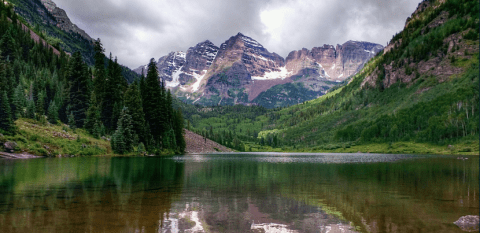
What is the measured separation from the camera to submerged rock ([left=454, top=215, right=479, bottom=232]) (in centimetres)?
1557

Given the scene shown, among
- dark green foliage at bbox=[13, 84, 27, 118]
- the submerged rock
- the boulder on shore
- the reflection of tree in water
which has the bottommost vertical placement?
the reflection of tree in water

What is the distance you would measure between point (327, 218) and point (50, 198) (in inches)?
791

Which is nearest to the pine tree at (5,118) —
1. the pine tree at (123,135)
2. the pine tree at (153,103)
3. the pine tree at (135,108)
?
the pine tree at (123,135)

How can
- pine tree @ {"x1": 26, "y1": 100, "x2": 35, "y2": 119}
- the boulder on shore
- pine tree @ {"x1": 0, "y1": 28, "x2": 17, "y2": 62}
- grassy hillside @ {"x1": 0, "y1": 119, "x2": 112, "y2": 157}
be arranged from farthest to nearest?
1. pine tree @ {"x1": 0, "y1": 28, "x2": 17, "y2": 62}
2. pine tree @ {"x1": 26, "y1": 100, "x2": 35, "y2": 119}
3. grassy hillside @ {"x1": 0, "y1": 119, "x2": 112, "y2": 157}
4. the boulder on shore

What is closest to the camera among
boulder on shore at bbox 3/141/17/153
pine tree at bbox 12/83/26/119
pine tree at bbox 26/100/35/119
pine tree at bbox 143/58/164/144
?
boulder on shore at bbox 3/141/17/153

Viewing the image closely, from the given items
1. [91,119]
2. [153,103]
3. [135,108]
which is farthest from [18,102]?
[153,103]

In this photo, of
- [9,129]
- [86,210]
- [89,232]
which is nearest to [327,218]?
[89,232]

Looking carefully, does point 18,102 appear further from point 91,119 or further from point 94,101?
point 94,101

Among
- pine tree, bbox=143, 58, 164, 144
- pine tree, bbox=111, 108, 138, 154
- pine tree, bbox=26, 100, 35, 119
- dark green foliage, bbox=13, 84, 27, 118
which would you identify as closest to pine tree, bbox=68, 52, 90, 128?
pine tree, bbox=26, 100, 35, 119

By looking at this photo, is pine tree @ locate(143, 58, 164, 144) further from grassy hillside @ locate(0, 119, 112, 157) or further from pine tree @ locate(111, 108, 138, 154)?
grassy hillside @ locate(0, 119, 112, 157)

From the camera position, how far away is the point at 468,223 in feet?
53.4

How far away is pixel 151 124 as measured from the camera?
120 meters

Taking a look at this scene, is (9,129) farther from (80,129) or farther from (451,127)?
(451,127)

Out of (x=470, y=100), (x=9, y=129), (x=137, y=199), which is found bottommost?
(x=137, y=199)
